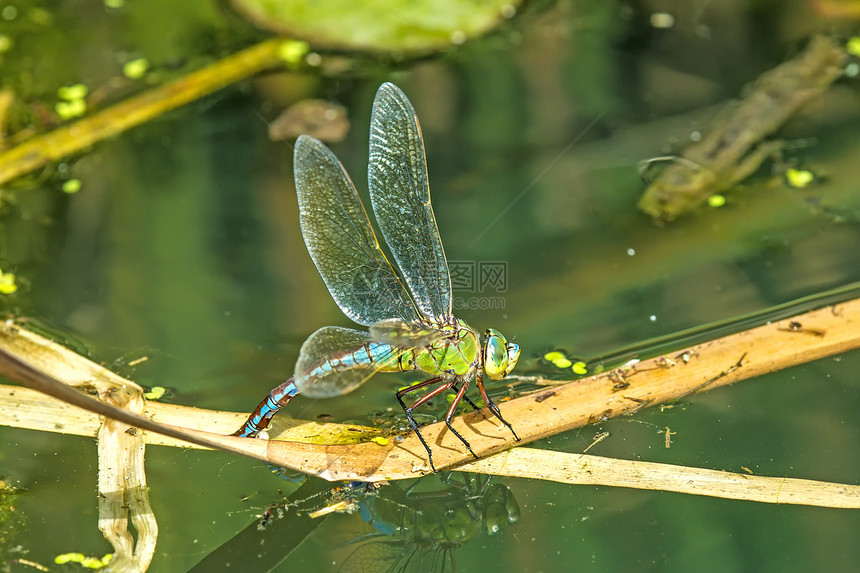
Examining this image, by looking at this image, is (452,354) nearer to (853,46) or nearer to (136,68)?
(136,68)

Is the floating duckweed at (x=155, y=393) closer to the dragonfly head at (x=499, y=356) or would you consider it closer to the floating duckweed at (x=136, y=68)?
the dragonfly head at (x=499, y=356)

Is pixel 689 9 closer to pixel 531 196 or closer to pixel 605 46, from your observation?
pixel 605 46

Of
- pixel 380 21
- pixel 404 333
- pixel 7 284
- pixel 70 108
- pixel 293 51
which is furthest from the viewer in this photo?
pixel 293 51

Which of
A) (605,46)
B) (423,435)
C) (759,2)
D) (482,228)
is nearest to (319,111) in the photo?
(482,228)

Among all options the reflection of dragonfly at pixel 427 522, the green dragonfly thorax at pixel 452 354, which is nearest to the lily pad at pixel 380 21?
the green dragonfly thorax at pixel 452 354

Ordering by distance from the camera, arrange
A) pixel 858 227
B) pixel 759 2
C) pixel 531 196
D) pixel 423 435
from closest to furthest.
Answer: pixel 423 435 < pixel 858 227 < pixel 531 196 < pixel 759 2

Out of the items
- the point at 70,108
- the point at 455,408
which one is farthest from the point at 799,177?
the point at 70,108
